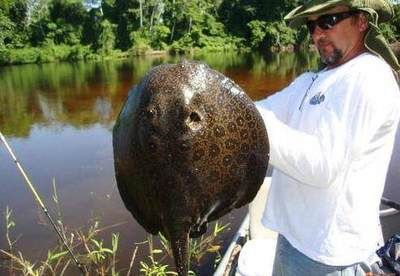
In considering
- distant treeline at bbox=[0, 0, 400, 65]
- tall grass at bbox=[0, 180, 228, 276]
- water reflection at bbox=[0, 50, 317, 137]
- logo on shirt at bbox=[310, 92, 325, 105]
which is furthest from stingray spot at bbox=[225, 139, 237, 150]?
distant treeline at bbox=[0, 0, 400, 65]

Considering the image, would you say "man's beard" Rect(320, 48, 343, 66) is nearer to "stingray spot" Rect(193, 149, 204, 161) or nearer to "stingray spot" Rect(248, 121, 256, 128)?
"stingray spot" Rect(248, 121, 256, 128)

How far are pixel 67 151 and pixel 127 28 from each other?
39.9m

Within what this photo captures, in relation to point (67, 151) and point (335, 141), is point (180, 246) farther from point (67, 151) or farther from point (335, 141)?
point (67, 151)

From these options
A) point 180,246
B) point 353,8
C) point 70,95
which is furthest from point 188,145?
point 70,95

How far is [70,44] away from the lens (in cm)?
5016

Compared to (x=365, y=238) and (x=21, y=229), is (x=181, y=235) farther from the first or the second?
(x=21, y=229)

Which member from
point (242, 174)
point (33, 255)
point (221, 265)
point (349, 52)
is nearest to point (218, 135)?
point (242, 174)

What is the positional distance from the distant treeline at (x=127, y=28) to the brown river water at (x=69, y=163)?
23041mm

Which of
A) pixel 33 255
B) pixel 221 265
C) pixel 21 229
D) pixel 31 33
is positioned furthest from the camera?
pixel 31 33

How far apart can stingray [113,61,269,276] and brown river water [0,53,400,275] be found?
55 cm

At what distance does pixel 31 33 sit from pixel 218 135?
2049 inches

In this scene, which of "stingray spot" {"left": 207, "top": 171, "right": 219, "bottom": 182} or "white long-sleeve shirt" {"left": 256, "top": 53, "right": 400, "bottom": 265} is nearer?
"stingray spot" {"left": 207, "top": 171, "right": 219, "bottom": 182}

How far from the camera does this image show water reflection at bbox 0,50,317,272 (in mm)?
8398

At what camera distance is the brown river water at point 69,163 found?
799 cm
